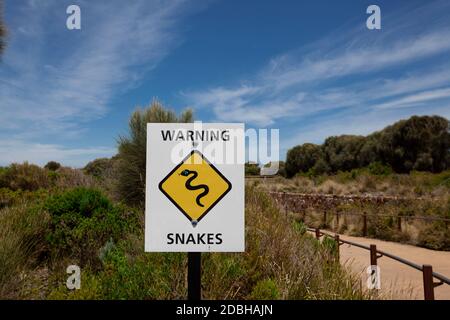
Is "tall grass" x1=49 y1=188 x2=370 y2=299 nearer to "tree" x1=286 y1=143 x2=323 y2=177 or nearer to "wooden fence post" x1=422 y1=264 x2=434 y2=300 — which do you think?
"wooden fence post" x1=422 y1=264 x2=434 y2=300

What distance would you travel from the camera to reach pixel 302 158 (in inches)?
1823

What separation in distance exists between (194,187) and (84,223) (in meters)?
5.38

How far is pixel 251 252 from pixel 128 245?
2094 mm

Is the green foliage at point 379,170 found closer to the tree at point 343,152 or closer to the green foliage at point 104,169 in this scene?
the tree at point 343,152

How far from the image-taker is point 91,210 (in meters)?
8.07

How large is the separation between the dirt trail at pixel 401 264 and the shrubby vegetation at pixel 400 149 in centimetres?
2486

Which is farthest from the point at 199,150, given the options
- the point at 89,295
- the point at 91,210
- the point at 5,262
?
the point at 91,210

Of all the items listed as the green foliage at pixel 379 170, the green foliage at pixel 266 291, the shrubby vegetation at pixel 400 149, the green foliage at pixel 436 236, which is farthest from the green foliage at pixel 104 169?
the shrubby vegetation at pixel 400 149

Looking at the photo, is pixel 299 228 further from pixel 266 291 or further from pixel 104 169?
pixel 104 169

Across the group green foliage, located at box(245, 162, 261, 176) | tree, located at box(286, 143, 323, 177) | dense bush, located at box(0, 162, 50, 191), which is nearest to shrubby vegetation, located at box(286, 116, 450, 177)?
tree, located at box(286, 143, 323, 177)

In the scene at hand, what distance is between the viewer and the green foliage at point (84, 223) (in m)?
6.95

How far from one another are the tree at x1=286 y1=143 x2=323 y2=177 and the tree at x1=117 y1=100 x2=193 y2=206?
36378 millimetres

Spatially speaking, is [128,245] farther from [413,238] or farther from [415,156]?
[415,156]

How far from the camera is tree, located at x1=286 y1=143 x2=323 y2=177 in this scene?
4588cm
